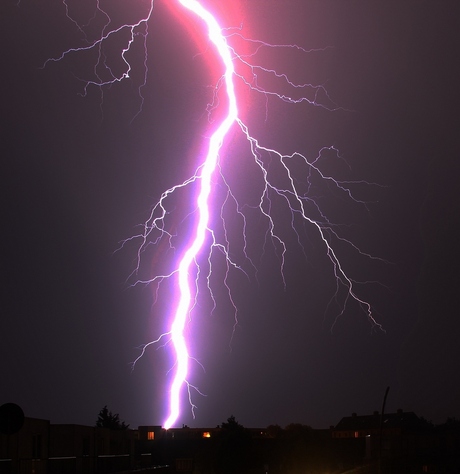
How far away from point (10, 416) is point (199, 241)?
59.5 ft

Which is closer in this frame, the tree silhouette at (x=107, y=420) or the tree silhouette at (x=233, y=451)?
the tree silhouette at (x=233, y=451)

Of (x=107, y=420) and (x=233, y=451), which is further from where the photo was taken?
(x=107, y=420)

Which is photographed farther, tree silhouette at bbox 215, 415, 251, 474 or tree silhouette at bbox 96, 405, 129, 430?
tree silhouette at bbox 96, 405, 129, 430

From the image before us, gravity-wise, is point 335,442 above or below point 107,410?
below

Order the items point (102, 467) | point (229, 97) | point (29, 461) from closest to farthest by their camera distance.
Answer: point (29, 461), point (102, 467), point (229, 97)

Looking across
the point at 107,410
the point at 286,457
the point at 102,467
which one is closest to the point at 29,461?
the point at 102,467

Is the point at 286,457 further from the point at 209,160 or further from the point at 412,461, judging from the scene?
the point at 209,160

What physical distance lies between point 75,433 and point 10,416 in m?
12.0

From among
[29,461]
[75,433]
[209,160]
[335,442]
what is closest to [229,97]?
[209,160]


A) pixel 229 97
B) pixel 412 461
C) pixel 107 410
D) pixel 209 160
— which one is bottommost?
pixel 412 461

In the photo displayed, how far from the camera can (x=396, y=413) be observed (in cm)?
7594

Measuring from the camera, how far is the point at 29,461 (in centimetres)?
1381

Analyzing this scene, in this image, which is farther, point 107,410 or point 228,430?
point 107,410

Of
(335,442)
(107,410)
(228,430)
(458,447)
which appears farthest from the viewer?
(107,410)
